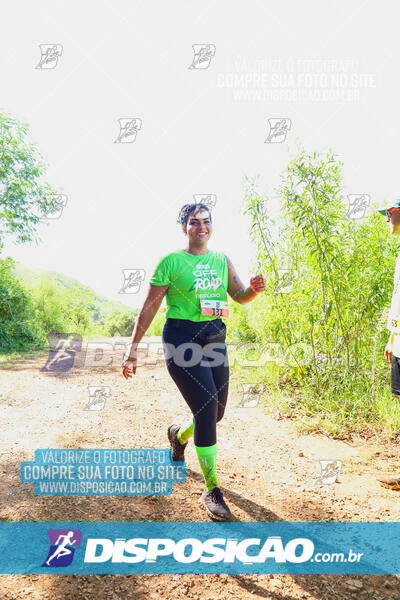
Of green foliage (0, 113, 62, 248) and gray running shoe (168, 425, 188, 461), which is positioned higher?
green foliage (0, 113, 62, 248)

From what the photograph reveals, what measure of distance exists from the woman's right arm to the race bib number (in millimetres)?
256

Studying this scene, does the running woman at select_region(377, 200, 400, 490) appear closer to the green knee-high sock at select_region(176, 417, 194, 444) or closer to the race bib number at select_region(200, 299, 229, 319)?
the race bib number at select_region(200, 299, 229, 319)

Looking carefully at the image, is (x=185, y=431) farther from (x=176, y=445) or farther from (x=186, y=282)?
(x=186, y=282)

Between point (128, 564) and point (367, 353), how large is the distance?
10.8 feet

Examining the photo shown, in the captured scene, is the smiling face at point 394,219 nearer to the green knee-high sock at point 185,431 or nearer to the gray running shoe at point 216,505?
the green knee-high sock at point 185,431

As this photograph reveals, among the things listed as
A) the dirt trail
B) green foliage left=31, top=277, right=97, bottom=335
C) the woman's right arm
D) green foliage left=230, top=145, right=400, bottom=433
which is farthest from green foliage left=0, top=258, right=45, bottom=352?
the woman's right arm

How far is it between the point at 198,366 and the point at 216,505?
0.85 m

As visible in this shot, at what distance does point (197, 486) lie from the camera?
2.76m

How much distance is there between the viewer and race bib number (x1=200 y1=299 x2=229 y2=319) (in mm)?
2326

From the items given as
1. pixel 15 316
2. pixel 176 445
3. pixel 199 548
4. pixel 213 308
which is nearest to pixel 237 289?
pixel 213 308

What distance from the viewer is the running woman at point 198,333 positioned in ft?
7.47

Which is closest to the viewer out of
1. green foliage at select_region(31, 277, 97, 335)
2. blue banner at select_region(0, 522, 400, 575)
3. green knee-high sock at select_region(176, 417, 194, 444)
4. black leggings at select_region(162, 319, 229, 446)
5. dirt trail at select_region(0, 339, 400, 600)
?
dirt trail at select_region(0, 339, 400, 600)

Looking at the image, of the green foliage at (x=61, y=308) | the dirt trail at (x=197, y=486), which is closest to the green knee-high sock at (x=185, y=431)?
the dirt trail at (x=197, y=486)

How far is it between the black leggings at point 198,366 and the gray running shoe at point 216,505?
340mm
